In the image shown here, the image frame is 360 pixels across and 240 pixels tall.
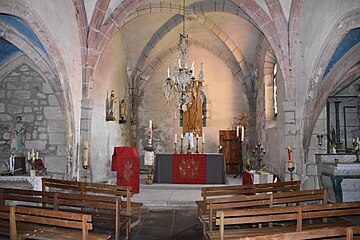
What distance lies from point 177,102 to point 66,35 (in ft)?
9.52

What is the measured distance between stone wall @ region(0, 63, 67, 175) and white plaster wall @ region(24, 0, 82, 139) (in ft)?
1.80

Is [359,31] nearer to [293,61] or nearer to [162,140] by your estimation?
→ [293,61]

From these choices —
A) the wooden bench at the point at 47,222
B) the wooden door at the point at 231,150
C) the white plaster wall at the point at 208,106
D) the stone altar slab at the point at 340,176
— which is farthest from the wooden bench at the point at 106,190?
the wooden door at the point at 231,150

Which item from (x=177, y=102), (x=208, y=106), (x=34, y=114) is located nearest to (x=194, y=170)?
(x=177, y=102)

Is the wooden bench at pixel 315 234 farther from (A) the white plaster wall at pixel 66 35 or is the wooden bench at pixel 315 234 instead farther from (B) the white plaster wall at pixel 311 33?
(A) the white plaster wall at pixel 66 35

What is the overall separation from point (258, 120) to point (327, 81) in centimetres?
435

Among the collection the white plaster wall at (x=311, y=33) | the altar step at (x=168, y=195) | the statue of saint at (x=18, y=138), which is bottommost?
the altar step at (x=168, y=195)

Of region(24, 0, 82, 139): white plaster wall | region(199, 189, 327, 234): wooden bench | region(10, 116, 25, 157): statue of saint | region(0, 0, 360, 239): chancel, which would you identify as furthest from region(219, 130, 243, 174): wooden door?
region(199, 189, 327, 234): wooden bench

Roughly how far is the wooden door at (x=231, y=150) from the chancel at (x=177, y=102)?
2.38 ft

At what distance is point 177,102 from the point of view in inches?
323

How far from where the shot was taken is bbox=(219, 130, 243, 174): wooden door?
11453mm

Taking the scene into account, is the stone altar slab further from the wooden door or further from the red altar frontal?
the wooden door

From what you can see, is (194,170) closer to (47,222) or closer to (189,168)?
(189,168)

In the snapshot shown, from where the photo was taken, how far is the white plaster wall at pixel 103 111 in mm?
8070
